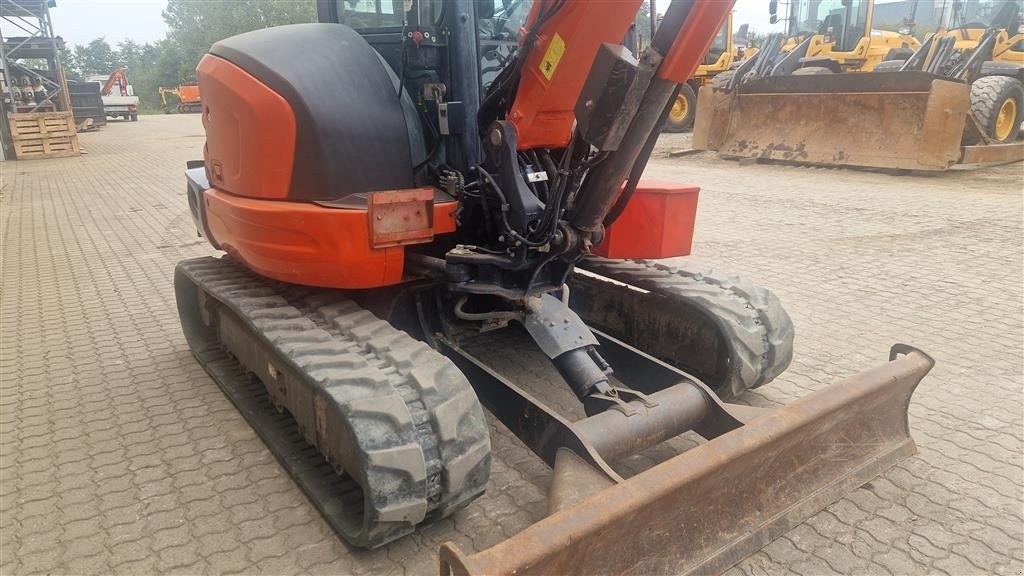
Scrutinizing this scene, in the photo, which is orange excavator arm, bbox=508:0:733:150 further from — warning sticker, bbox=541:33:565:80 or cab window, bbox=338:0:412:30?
cab window, bbox=338:0:412:30

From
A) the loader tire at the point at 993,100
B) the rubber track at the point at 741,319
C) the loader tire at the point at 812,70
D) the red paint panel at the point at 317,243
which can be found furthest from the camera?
the loader tire at the point at 812,70

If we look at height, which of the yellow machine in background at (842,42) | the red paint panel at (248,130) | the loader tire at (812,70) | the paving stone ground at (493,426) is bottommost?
the paving stone ground at (493,426)

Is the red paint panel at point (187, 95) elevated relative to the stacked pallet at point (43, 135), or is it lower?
elevated

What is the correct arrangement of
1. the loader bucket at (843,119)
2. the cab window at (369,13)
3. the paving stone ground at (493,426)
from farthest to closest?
the loader bucket at (843,119), the cab window at (369,13), the paving stone ground at (493,426)

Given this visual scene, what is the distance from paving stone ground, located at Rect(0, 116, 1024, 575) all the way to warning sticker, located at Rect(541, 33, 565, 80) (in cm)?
156

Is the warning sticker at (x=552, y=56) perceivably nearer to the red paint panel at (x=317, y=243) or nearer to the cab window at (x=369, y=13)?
the red paint panel at (x=317, y=243)

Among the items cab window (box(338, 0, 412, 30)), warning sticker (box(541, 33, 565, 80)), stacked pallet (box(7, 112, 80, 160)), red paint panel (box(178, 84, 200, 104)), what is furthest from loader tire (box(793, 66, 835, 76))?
red paint panel (box(178, 84, 200, 104))

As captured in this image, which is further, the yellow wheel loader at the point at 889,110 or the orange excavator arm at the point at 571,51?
the yellow wheel loader at the point at 889,110

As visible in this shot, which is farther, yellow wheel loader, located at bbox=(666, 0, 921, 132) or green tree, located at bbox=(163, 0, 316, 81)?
green tree, located at bbox=(163, 0, 316, 81)

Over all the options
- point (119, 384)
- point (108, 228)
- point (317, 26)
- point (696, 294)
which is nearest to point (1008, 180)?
point (696, 294)

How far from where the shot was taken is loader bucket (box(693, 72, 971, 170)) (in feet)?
30.3

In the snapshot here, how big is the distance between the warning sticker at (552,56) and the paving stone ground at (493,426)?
61.4 inches

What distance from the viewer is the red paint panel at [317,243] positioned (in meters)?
2.47

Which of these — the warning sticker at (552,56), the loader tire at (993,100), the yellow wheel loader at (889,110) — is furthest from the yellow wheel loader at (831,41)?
the warning sticker at (552,56)
